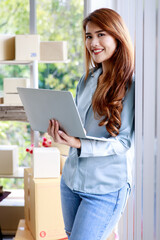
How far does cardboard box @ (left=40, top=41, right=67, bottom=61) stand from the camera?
8.70ft

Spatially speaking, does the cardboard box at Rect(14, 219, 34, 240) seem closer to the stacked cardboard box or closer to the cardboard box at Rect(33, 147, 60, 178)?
the cardboard box at Rect(33, 147, 60, 178)

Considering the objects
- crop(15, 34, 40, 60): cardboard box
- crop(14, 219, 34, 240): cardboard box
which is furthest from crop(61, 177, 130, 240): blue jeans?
crop(15, 34, 40, 60): cardboard box

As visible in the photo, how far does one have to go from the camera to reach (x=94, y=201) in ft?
4.51

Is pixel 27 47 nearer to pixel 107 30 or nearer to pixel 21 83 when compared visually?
pixel 21 83

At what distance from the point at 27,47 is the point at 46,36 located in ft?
4.22

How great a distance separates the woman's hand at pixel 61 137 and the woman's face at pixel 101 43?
12.9 inches

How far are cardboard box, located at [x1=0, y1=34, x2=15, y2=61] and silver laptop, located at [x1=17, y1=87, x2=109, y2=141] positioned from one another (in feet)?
4.22

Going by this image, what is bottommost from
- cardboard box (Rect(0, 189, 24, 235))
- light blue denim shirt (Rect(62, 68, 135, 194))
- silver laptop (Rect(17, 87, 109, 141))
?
cardboard box (Rect(0, 189, 24, 235))

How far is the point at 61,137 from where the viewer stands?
54.4 inches

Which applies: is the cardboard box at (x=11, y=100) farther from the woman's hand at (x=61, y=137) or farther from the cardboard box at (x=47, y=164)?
the woman's hand at (x=61, y=137)

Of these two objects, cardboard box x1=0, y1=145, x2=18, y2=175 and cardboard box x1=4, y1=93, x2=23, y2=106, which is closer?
cardboard box x1=4, y1=93, x2=23, y2=106

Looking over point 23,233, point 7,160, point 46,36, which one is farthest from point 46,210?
point 46,36

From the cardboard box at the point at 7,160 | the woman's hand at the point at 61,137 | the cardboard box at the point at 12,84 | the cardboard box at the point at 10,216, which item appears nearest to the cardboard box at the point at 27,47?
the cardboard box at the point at 12,84

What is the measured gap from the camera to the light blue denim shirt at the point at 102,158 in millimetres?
1354
